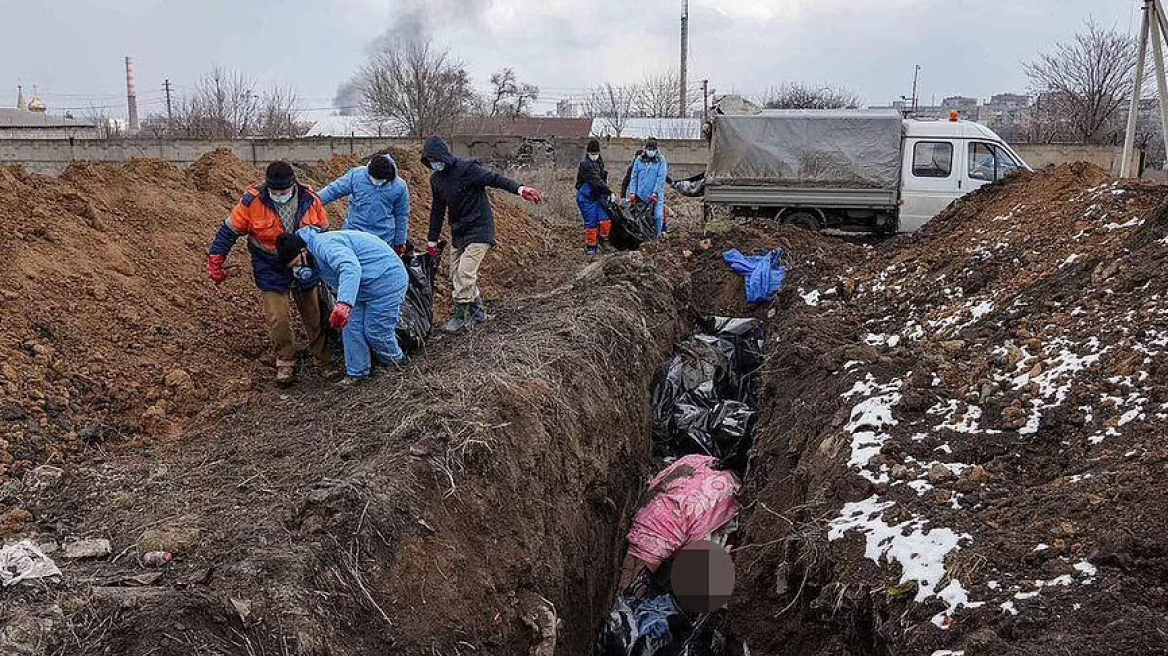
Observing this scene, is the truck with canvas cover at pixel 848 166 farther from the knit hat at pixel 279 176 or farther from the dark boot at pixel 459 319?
the knit hat at pixel 279 176

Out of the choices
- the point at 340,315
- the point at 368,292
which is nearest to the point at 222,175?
the point at 368,292

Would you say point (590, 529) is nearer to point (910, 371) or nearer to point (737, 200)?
point (910, 371)

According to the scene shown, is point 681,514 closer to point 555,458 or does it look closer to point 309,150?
point 555,458

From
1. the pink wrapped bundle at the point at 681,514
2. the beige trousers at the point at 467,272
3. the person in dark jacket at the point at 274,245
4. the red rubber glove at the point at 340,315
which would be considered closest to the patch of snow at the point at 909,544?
the pink wrapped bundle at the point at 681,514

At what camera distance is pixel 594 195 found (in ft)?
34.7

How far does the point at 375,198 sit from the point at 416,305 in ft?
3.17

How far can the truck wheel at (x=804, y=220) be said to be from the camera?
12.5 metres

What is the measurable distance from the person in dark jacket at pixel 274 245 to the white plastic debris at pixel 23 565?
267cm

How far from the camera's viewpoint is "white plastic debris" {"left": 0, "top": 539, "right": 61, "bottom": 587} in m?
2.96

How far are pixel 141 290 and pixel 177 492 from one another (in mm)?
2946

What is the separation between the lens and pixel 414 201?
12031 mm

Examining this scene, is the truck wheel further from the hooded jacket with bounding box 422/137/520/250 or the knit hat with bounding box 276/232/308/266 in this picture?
the knit hat with bounding box 276/232/308/266

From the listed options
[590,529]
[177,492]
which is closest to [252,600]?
[177,492]

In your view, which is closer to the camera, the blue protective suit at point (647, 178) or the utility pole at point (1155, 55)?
the utility pole at point (1155, 55)
